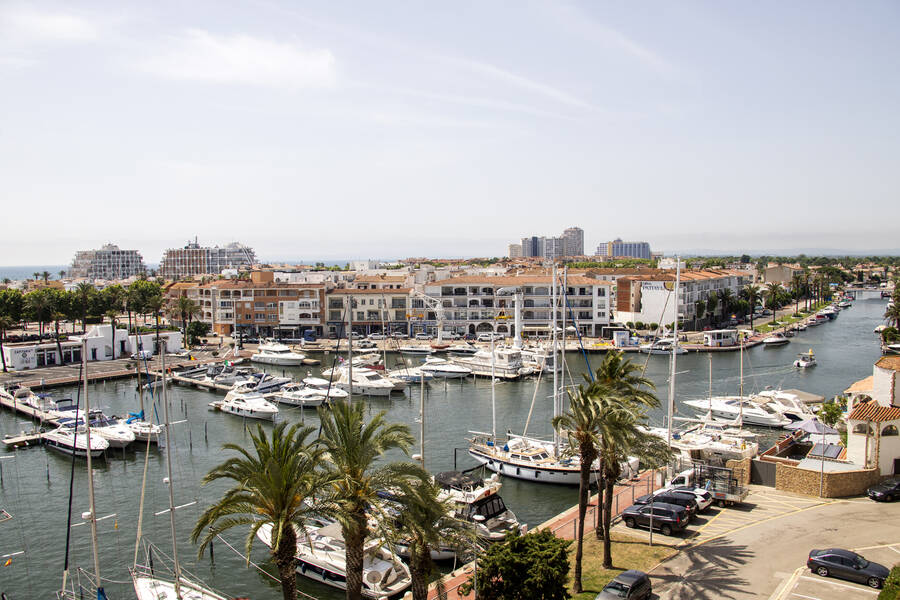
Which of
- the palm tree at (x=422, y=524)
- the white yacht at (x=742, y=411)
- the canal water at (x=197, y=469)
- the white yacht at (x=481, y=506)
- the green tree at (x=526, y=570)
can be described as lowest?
the canal water at (x=197, y=469)

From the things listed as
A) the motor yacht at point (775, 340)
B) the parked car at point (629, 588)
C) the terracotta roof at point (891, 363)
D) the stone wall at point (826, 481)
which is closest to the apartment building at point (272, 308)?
the motor yacht at point (775, 340)

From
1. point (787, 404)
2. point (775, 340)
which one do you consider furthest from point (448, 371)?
point (775, 340)

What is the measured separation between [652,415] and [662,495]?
24.8 metres

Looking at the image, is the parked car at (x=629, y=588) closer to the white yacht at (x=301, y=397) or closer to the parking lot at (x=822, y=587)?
the parking lot at (x=822, y=587)

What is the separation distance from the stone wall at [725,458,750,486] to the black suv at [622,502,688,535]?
19.6 feet

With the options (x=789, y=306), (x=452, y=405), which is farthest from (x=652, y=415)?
(x=789, y=306)

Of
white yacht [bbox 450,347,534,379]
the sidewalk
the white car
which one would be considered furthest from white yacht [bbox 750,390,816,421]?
the white car

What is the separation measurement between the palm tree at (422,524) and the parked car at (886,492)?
17.7m

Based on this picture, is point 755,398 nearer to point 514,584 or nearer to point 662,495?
point 662,495

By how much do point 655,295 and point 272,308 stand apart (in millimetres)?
53243

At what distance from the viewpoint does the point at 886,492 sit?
2412cm

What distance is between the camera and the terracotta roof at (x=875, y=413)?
25.8m

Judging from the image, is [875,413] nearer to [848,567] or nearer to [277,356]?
[848,567]

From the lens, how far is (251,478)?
44.8 feet
